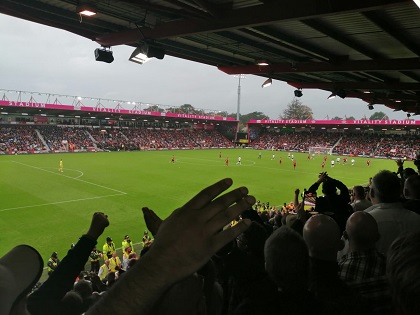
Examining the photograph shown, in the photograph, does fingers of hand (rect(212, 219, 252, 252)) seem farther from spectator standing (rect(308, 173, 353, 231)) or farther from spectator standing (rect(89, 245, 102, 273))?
spectator standing (rect(89, 245, 102, 273))

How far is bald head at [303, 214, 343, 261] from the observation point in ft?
8.18

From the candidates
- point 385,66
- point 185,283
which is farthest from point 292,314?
point 385,66

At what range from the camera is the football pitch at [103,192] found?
14.5 m

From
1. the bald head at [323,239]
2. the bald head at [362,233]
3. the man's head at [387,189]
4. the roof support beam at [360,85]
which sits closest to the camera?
the bald head at [323,239]

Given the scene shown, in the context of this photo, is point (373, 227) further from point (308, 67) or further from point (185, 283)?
point (308, 67)

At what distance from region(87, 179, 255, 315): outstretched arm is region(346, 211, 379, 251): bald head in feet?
6.30

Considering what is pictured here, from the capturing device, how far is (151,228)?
2182mm

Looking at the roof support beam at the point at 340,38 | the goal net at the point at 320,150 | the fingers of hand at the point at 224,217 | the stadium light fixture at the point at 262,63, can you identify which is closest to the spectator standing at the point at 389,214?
the fingers of hand at the point at 224,217

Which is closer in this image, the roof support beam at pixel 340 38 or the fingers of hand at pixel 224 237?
the fingers of hand at pixel 224 237

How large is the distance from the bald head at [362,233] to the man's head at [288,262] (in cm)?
97

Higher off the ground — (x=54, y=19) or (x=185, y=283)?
(x=54, y=19)

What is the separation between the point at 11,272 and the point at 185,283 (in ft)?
2.36

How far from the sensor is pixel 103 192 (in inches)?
888

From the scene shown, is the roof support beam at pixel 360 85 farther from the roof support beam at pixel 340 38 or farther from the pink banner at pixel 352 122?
the pink banner at pixel 352 122
